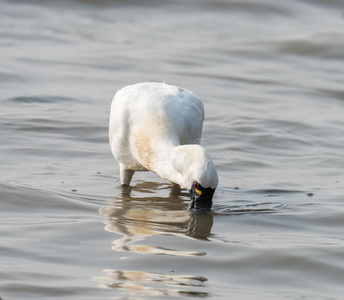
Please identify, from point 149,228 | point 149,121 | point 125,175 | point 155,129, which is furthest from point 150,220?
point 125,175

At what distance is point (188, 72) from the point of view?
1387 cm

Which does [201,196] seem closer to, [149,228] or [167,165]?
[149,228]

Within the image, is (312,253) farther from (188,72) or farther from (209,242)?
(188,72)

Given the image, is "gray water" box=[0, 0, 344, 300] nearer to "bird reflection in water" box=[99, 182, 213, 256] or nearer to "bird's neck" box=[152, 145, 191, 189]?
"bird reflection in water" box=[99, 182, 213, 256]

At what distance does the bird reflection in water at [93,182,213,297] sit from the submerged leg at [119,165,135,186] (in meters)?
0.08

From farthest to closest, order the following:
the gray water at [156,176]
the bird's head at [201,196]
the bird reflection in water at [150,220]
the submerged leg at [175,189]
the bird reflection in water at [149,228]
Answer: the submerged leg at [175,189] → the bird's head at [201,196] → the bird reflection in water at [150,220] → the gray water at [156,176] → the bird reflection in water at [149,228]

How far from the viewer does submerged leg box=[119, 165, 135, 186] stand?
8.36 metres

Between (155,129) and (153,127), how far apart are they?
1.6 inches

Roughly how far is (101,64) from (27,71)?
139 centimetres

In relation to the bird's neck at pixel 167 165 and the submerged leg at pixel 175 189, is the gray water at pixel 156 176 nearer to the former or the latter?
the submerged leg at pixel 175 189

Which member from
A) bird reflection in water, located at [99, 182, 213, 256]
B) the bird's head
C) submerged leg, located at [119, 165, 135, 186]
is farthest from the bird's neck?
submerged leg, located at [119, 165, 135, 186]

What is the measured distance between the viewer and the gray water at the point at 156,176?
5.59 m

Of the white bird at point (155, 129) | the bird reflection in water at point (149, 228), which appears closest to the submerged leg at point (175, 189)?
the bird reflection in water at point (149, 228)

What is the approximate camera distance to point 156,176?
9.05 m
